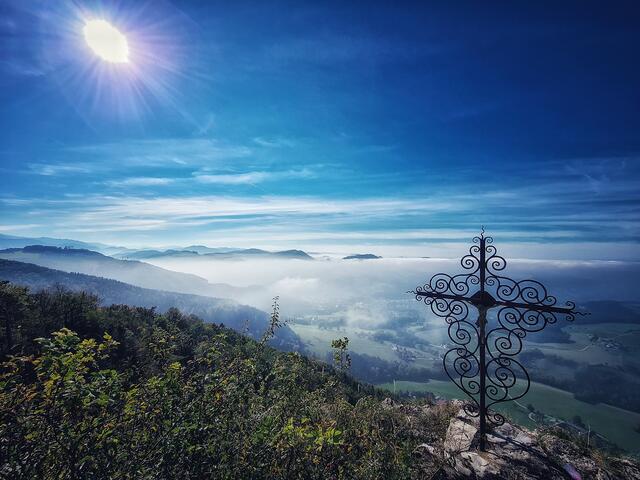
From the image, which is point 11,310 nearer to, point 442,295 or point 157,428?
point 157,428

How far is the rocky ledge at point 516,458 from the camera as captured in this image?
504 centimetres

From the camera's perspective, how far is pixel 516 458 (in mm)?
5277

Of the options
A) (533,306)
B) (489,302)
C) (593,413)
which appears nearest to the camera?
(533,306)

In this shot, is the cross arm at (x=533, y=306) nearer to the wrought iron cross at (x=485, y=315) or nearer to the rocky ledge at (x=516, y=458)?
the wrought iron cross at (x=485, y=315)

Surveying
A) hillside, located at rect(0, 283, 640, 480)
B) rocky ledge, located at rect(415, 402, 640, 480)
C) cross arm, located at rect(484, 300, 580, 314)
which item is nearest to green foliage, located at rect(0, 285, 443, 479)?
hillside, located at rect(0, 283, 640, 480)

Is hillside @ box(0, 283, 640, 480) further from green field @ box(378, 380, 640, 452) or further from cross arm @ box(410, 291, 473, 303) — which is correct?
green field @ box(378, 380, 640, 452)

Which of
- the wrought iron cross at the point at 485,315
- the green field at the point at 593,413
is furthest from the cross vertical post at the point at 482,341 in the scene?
the green field at the point at 593,413

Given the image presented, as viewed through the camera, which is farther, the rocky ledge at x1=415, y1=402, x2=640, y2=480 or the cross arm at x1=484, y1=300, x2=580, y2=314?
the cross arm at x1=484, y1=300, x2=580, y2=314

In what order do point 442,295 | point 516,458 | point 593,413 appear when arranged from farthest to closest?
point 593,413
point 442,295
point 516,458

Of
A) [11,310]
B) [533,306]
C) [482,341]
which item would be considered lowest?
[11,310]

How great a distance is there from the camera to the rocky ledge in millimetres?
5043

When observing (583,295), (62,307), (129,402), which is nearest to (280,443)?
(129,402)

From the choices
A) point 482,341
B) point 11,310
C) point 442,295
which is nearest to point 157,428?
point 442,295

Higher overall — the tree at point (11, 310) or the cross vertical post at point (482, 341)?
the cross vertical post at point (482, 341)
